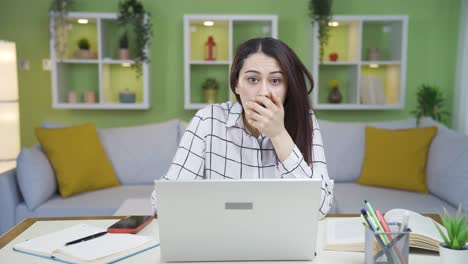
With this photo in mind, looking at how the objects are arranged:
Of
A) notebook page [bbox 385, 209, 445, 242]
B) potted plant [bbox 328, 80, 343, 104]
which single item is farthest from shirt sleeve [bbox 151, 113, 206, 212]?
potted plant [bbox 328, 80, 343, 104]

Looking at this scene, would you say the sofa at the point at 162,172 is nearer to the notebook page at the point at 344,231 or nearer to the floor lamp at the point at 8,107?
the floor lamp at the point at 8,107

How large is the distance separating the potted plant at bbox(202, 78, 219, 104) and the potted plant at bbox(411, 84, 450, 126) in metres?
1.82

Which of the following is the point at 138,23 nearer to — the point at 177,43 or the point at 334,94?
the point at 177,43

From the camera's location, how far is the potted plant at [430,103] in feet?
14.1

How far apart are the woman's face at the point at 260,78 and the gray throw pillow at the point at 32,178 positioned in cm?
178

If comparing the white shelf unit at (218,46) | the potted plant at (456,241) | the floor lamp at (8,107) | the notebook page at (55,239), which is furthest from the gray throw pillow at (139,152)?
the potted plant at (456,241)

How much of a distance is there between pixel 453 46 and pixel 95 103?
3.27 m

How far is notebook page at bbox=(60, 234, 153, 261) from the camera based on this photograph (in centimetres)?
114

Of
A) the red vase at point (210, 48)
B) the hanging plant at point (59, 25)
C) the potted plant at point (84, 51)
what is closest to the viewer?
the hanging plant at point (59, 25)

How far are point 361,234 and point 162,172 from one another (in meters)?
2.15

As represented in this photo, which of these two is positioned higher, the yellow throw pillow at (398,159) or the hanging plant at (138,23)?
the hanging plant at (138,23)

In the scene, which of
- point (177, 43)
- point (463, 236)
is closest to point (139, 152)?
point (177, 43)

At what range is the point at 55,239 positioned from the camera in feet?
4.15

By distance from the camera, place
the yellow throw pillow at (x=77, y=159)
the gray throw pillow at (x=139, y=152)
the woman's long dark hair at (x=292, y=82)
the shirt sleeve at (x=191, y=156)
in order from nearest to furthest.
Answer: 1. the woman's long dark hair at (x=292, y=82)
2. the shirt sleeve at (x=191, y=156)
3. the yellow throw pillow at (x=77, y=159)
4. the gray throw pillow at (x=139, y=152)
